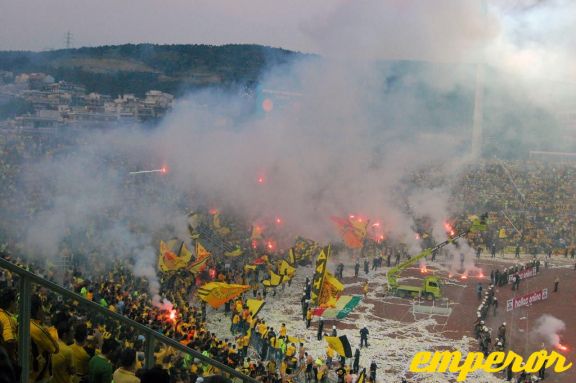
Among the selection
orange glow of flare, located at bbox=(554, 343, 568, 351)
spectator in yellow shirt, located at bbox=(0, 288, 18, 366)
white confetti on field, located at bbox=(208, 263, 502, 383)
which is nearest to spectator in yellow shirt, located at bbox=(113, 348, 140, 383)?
spectator in yellow shirt, located at bbox=(0, 288, 18, 366)

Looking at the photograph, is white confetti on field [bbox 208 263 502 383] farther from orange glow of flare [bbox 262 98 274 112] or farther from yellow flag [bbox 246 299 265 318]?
orange glow of flare [bbox 262 98 274 112]

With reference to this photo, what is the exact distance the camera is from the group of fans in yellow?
3.46m

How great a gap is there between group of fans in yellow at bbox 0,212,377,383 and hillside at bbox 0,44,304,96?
4915cm

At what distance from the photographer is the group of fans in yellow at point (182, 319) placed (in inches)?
136

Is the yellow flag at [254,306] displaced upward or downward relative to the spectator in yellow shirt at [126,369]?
downward

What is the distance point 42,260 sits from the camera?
15281 mm

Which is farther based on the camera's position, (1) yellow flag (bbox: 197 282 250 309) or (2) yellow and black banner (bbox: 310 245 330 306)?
(2) yellow and black banner (bbox: 310 245 330 306)

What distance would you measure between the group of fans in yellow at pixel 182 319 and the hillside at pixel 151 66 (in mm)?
49149

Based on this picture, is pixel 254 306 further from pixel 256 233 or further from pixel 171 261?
pixel 256 233

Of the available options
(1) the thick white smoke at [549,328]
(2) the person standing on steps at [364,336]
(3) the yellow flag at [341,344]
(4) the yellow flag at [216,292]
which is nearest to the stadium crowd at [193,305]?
(3) the yellow flag at [341,344]

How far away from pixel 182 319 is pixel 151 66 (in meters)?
74.5

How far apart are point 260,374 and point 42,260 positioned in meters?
8.34

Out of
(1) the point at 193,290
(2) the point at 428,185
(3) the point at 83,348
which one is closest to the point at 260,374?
(3) the point at 83,348

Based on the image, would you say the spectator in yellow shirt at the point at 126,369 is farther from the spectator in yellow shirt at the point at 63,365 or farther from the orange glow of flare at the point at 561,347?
the orange glow of flare at the point at 561,347
